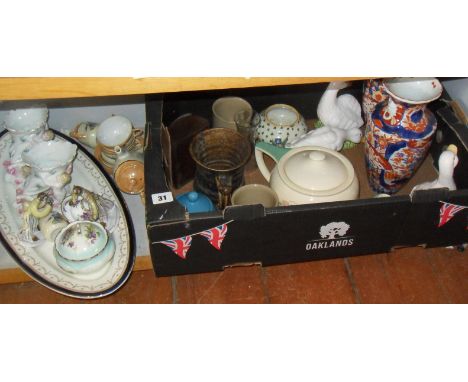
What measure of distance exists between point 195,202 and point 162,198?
0.15 metres

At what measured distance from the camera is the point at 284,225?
78cm

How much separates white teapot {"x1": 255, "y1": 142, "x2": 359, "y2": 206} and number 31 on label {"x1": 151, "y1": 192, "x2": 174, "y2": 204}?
0.62 feet

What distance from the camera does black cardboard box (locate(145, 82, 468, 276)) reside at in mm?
745

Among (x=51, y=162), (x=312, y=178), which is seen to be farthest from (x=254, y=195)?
(x=51, y=162)

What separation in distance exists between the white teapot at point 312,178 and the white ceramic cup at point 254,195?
15 millimetres

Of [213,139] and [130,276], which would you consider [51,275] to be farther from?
[213,139]

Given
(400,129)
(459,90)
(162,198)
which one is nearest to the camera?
(162,198)

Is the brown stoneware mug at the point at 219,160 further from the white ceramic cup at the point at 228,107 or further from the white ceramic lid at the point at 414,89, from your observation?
the white ceramic lid at the point at 414,89

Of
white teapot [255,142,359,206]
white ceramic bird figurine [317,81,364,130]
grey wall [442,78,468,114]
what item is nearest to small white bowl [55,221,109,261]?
white teapot [255,142,359,206]

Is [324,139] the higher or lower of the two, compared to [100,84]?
lower

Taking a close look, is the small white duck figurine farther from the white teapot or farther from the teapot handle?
the teapot handle

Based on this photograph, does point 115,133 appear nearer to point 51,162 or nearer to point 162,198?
point 51,162

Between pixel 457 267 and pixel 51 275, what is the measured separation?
0.70 meters

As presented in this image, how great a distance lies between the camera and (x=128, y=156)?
95 cm
